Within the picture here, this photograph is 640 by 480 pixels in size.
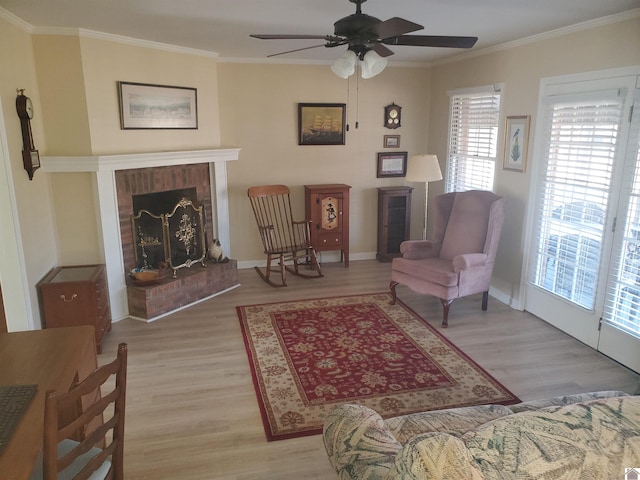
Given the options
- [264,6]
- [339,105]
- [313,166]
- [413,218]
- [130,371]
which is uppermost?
[264,6]

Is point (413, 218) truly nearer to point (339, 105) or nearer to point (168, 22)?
point (339, 105)

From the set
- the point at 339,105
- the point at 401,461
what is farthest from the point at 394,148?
the point at 401,461

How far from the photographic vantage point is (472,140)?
17.9 ft

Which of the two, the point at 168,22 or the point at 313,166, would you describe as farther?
the point at 313,166

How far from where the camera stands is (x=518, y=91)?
15.0 feet

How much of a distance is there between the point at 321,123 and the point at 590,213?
11.0ft

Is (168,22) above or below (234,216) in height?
above

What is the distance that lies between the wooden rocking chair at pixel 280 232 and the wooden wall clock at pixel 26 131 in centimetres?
231

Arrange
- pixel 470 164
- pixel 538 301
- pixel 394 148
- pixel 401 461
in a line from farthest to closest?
pixel 394 148 → pixel 470 164 → pixel 538 301 → pixel 401 461

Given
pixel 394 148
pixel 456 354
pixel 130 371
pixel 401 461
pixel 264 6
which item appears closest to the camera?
pixel 401 461

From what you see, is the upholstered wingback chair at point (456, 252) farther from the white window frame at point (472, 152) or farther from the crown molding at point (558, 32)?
the crown molding at point (558, 32)

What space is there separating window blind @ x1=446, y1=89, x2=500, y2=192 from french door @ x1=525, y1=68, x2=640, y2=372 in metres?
0.78

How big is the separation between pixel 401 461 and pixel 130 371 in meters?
2.84

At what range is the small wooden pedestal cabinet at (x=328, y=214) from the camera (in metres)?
5.88
